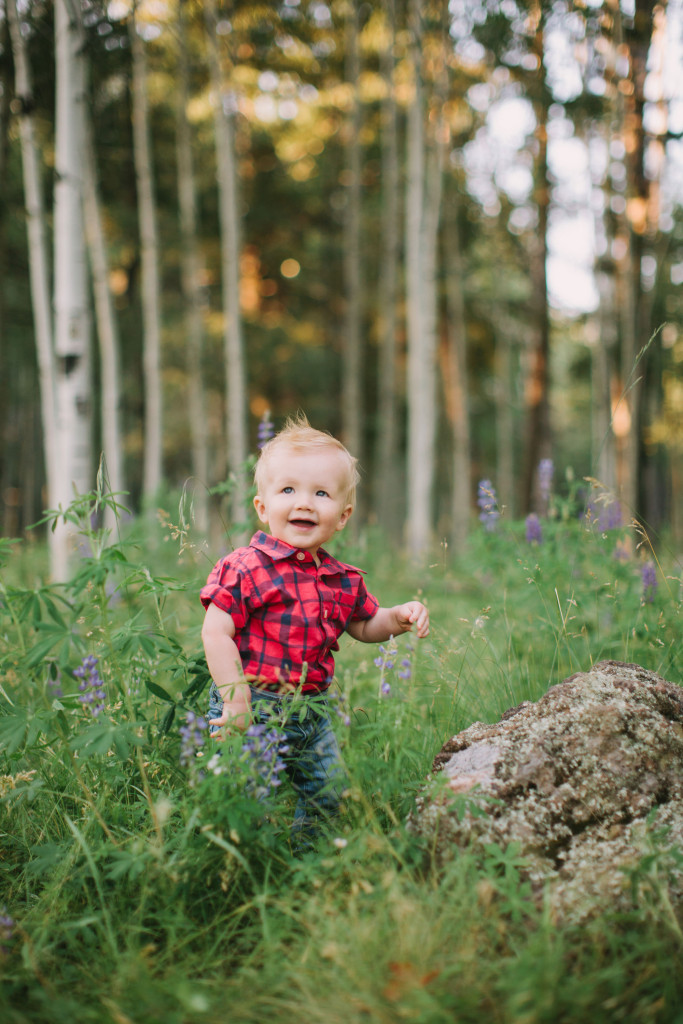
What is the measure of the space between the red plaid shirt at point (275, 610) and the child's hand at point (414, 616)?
265 mm

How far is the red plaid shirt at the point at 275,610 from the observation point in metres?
2.19

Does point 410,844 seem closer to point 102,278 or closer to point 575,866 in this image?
point 575,866

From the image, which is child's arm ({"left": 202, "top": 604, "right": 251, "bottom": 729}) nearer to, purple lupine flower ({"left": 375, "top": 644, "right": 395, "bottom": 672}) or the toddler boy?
the toddler boy

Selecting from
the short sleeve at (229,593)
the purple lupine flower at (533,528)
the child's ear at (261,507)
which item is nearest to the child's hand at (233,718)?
the short sleeve at (229,593)

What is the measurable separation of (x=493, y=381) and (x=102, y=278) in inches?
605

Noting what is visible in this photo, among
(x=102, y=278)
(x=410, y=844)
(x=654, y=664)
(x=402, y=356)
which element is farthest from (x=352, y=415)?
(x=410, y=844)

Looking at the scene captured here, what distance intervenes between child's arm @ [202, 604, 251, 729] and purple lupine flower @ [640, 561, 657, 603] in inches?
78.5

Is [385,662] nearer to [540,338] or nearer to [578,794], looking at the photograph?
[578,794]

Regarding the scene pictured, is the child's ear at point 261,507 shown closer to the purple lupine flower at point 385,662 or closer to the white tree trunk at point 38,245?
the purple lupine flower at point 385,662

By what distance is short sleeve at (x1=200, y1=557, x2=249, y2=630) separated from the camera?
2.16 metres

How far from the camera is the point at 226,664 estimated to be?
2.09 m

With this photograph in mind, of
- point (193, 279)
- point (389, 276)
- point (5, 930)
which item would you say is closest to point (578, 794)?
point (5, 930)

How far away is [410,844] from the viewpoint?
1934 millimetres

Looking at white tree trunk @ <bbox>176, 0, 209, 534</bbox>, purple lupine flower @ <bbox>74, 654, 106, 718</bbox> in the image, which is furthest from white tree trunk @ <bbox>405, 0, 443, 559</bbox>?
purple lupine flower @ <bbox>74, 654, 106, 718</bbox>
